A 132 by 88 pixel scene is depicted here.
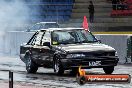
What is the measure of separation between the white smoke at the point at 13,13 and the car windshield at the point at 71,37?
24.1 metres

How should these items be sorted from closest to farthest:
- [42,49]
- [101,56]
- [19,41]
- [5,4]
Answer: [101,56] → [42,49] → [19,41] → [5,4]

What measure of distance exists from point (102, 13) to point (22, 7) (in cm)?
612

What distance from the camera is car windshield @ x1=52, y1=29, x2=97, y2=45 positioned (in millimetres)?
17316

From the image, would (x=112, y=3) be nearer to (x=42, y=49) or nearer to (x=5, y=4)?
(x=5, y=4)

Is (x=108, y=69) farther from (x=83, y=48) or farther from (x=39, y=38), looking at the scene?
(x=39, y=38)

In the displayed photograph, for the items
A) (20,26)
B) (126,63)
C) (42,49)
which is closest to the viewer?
(42,49)

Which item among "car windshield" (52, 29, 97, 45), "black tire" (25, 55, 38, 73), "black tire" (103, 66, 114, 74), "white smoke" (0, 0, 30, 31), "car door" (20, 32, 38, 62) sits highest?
"car windshield" (52, 29, 97, 45)

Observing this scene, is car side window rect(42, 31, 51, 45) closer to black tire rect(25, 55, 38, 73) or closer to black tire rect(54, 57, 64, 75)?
black tire rect(25, 55, 38, 73)

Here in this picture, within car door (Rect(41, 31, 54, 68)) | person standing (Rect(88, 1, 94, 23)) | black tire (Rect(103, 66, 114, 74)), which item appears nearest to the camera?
black tire (Rect(103, 66, 114, 74))

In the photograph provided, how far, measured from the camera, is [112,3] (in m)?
43.1

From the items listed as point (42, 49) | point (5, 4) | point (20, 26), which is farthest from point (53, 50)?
point (5, 4)

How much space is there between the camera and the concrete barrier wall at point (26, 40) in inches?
896

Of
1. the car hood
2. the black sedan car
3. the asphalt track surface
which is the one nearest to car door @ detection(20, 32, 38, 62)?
the black sedan car

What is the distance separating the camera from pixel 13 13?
148ft
